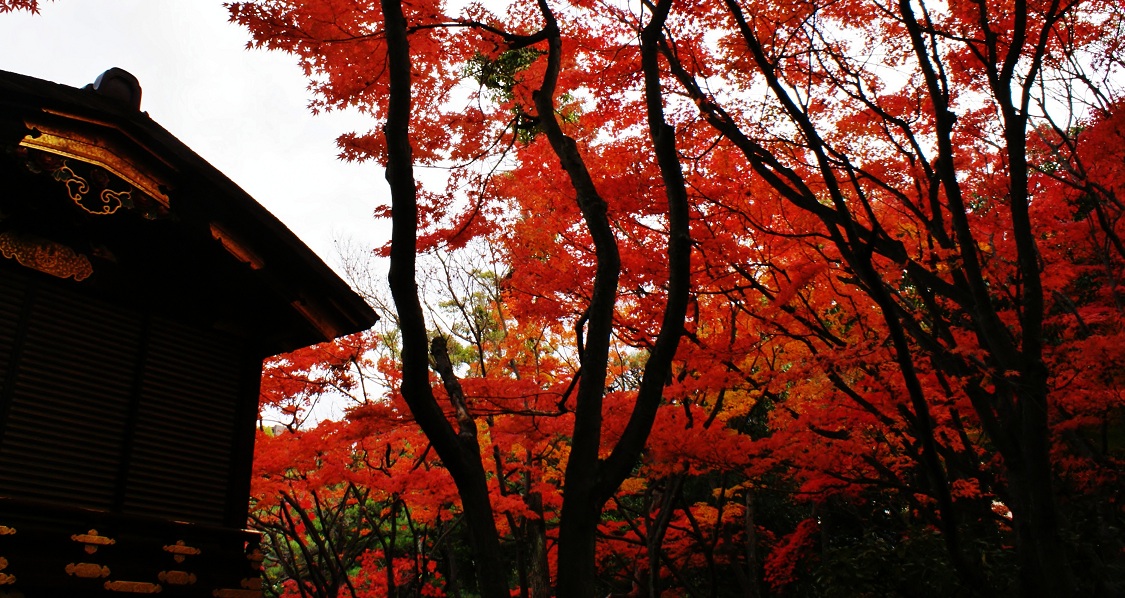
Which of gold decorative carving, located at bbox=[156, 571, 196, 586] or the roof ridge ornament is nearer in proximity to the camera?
gold decorative carving, located at bbox=[156, 571, 196, 586]

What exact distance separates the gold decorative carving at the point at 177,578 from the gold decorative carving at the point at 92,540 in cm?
55

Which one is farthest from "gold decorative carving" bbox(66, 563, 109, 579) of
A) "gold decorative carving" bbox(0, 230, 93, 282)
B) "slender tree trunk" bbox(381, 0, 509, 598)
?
"slender tree trunk" bbox(381, 0, 509, 598)

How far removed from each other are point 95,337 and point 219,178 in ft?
5.86

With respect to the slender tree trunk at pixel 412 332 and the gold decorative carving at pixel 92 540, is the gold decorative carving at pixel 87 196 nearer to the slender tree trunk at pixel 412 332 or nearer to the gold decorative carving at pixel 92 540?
the gold decorative carving at pixel 92 540

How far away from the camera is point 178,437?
7344 millimetres

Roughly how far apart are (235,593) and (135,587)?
0.99 metres

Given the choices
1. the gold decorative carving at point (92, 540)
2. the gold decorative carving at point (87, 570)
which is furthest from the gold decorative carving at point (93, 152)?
the gold decorative carving at point (87, 570)

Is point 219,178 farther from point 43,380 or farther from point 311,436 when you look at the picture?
point 311,436

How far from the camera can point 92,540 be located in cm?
620

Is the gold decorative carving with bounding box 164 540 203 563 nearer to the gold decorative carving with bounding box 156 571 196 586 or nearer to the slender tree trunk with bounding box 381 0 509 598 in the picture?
the gold decorative carving with bounding box 156 571 196 586

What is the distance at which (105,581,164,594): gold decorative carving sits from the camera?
6.22 metres

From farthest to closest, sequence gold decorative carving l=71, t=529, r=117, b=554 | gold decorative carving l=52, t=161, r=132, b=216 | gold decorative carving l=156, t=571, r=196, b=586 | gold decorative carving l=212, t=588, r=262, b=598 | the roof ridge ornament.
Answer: the roof ridge ornament, gold decorative carving l=212, t=588, r=262, b=598, gold decorative carving l=156, t=571, r=196, b=586, gold decorative carving l=52, t=161, r=132, b=216, gold decorative carving l=71, t=529, r=117, b=554

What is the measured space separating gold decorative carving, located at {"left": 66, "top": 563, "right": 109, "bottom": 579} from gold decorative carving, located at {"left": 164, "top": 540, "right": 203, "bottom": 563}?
55cm

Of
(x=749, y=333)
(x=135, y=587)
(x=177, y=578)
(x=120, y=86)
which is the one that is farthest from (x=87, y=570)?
(x=749, y=333)
